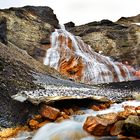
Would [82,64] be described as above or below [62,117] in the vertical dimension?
above

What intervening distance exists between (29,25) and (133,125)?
40.5 meters

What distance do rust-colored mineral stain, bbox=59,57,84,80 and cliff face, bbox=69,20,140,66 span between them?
6.98 m

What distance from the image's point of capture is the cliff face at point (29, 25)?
159ft

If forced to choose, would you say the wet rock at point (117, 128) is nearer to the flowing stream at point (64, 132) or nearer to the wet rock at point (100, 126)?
the wet rock at point (100, 126)

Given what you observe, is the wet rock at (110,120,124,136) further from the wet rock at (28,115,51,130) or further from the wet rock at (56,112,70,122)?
the wet rock at (28,115,51,130)

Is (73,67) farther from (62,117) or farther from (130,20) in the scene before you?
(130,20)

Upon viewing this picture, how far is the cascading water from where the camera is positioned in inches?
1714

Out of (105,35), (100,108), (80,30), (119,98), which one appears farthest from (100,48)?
(100,108)

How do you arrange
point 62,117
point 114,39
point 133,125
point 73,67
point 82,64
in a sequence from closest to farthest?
point 133,125, point 62,117, point 73,67, point 82,64, point 114,39

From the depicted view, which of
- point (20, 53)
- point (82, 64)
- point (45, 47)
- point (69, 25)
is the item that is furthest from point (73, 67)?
point (69, 25)

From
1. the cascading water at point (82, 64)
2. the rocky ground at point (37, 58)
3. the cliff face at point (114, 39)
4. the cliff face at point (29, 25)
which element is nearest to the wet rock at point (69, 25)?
the rocky ground at point (37, 58)

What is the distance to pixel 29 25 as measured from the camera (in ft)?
176

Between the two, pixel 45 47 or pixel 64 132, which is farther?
pixel 45 47

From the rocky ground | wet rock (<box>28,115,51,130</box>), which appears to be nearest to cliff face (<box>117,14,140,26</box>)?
the rocky ground
